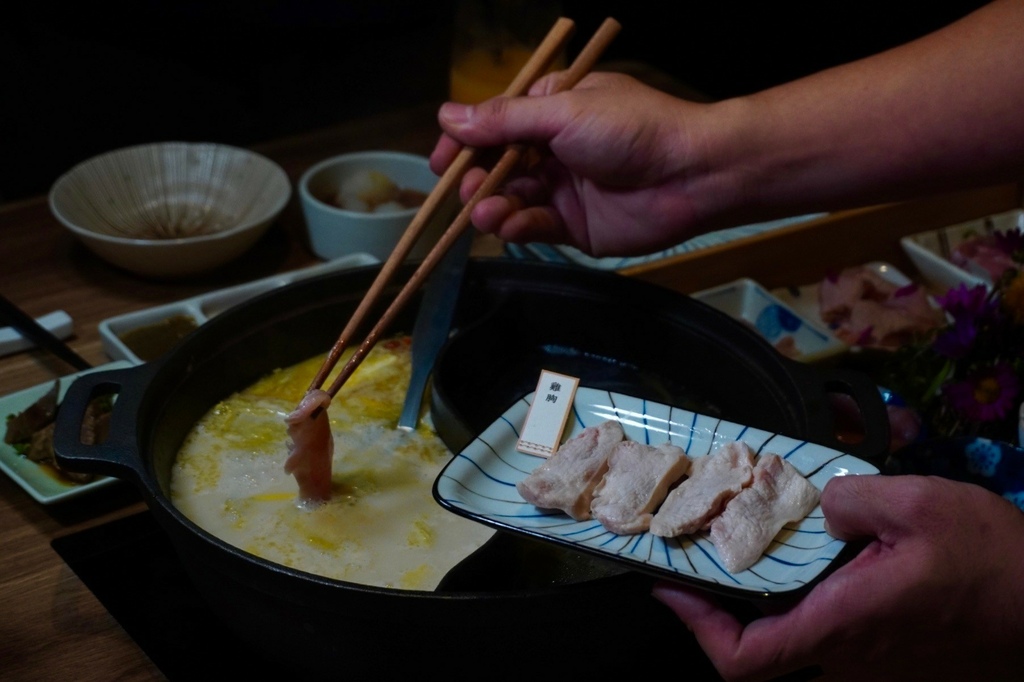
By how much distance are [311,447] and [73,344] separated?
938 mm

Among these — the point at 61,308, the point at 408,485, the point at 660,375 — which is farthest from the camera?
the point at 61,308

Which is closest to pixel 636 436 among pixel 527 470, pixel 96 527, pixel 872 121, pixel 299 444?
pixel 527 470

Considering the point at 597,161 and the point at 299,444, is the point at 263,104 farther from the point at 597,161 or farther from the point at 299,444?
the point at 299,444

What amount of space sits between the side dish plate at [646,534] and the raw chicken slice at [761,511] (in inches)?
0.6

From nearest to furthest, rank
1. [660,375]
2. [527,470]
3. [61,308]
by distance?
[527,470], [660,375], [61,308]

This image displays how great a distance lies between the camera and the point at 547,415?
148 cm

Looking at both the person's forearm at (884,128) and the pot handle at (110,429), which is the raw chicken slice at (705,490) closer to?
the person's forearm at (884,128)

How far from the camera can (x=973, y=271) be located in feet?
8.13

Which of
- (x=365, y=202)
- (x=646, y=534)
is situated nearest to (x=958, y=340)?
(x=646, y=534)

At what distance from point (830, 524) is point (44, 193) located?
2.42 m

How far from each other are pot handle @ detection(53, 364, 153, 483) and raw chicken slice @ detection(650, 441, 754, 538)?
704 millimetres

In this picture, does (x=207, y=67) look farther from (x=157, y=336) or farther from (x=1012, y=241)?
(x=1012, y=241)

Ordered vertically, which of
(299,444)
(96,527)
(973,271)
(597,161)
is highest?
(597,161)

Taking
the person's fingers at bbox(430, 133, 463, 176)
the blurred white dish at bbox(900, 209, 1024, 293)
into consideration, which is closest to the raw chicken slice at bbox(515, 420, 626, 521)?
the person's fingers at bbox(430, 133, 463, 176)
